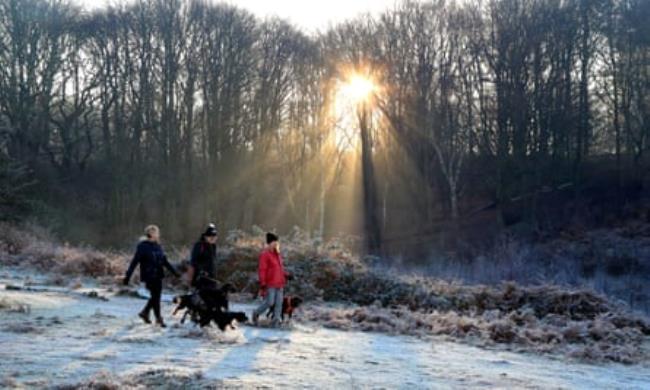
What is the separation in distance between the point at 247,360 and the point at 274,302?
13.2 ft

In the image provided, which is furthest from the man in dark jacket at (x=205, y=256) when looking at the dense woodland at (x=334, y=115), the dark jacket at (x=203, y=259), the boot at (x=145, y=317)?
the dense woodland at (x=334, y=115)

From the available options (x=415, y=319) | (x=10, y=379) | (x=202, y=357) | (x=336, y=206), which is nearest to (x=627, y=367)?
(x=415, y=319)

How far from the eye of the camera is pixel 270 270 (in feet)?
44.0

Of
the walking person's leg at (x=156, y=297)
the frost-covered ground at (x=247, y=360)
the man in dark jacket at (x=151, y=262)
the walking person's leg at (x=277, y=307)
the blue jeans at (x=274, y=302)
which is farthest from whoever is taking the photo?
the walking person's leg at (x=277, y=307)

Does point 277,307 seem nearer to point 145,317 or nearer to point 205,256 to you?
point 205,256

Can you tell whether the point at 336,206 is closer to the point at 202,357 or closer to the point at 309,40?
the point at 309,40

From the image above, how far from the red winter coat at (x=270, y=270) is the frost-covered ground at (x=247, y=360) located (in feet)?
2.87

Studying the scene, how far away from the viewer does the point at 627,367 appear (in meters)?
11.9

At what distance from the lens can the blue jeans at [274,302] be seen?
13633 mm

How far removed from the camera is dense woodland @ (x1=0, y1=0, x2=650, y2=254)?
42.0m

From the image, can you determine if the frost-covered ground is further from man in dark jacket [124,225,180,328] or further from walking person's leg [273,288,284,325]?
man in dark jacket [124,225,180,328]

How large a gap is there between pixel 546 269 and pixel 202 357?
64.1 ft

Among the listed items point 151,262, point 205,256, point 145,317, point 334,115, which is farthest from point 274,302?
point 334,115

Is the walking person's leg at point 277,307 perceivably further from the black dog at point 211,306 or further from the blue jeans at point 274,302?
the black dog at point 211,306
